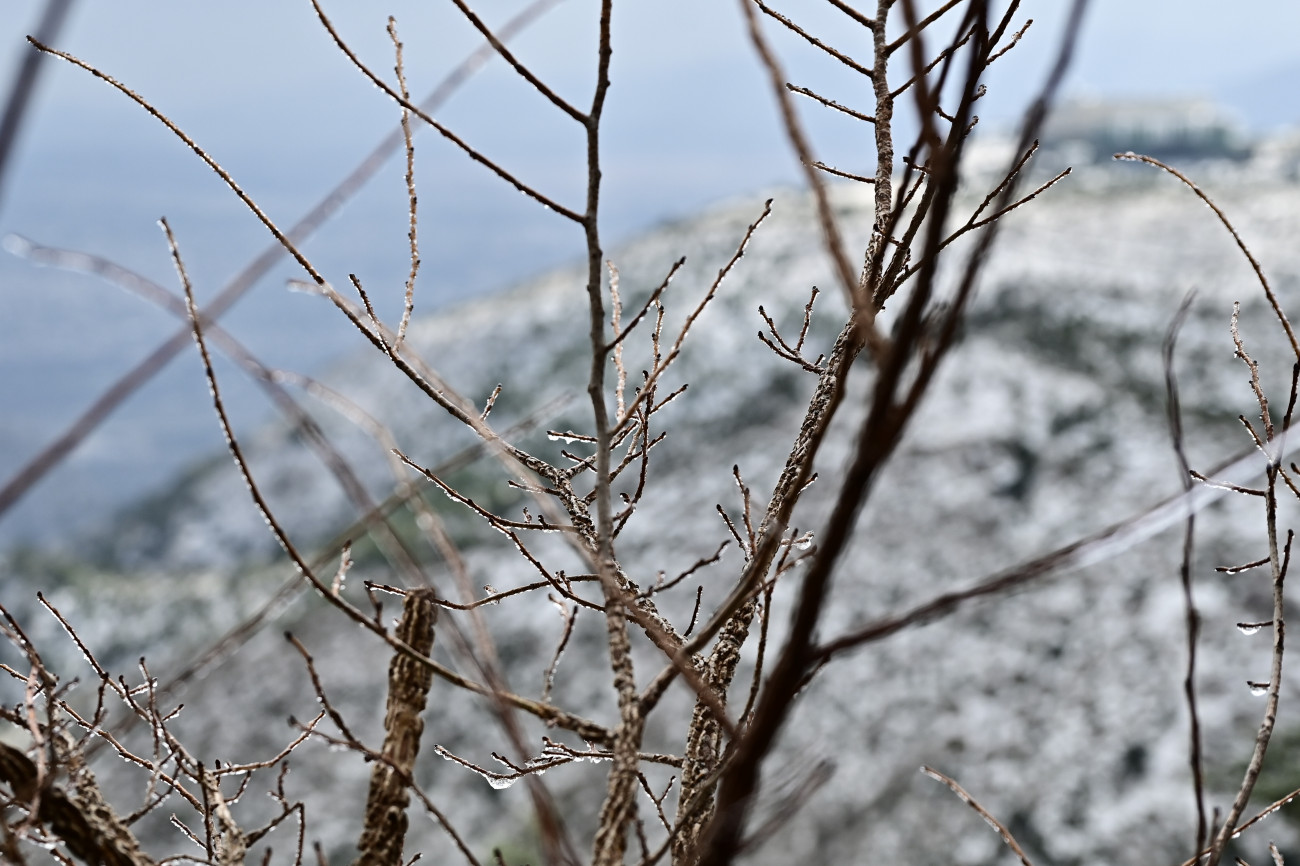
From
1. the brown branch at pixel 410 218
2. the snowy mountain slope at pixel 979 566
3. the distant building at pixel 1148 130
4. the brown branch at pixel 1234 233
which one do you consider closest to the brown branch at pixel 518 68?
the brown branch at pixel 410 218

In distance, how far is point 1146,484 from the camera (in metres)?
14.2

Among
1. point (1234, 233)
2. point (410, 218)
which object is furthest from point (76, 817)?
point (1234, 233)

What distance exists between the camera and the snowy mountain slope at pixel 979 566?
1077 cm

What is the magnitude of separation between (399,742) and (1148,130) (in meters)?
40.2

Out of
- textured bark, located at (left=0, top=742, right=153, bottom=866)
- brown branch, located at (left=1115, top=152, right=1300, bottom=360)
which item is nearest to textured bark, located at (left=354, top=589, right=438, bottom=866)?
textured bark, located at (left=0, top=742, right=153, bottom=866)

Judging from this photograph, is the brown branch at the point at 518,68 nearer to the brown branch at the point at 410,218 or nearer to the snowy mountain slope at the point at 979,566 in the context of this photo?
the brown branch at the point at 410,218

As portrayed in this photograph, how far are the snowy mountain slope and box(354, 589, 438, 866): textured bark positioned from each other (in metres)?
6.98

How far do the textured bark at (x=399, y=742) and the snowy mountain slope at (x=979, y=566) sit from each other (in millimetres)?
6982

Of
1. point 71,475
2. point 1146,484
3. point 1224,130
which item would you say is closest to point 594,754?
point 1146,484

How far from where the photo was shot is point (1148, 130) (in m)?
35.3

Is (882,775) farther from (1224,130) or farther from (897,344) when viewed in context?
(1224,130)

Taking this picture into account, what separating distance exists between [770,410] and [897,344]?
1922 centimetres

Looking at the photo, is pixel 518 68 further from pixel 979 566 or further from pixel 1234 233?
pixel 979 566

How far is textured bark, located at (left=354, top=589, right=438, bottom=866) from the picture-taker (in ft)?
5.45
